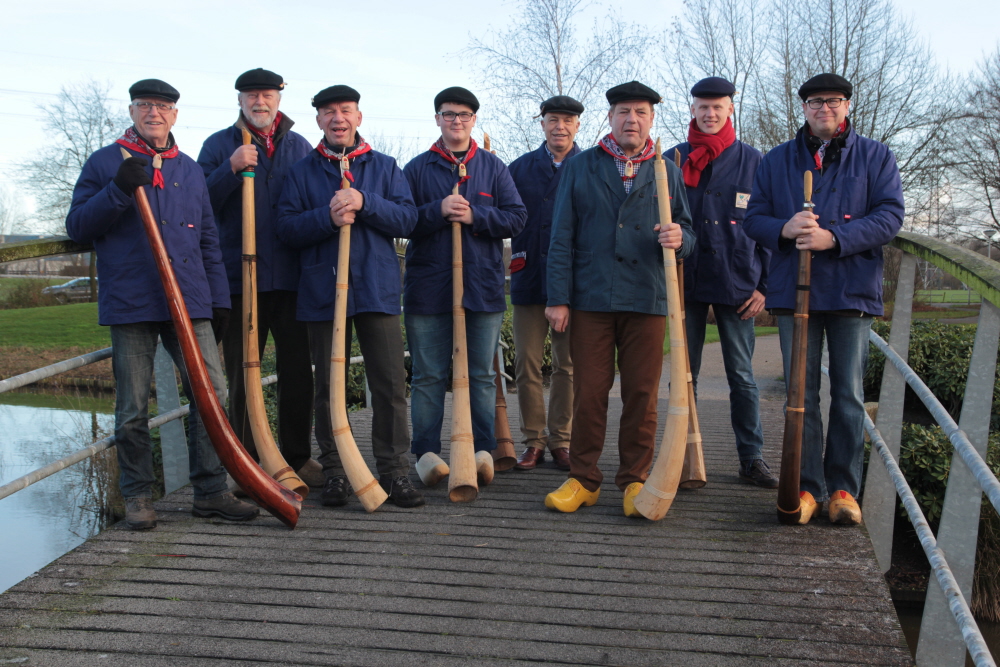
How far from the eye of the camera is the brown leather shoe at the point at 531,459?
4645 millimetres

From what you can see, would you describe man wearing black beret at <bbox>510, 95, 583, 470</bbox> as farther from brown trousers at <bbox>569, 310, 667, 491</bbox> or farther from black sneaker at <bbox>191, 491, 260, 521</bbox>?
black sneaker at <bbox>191, 491, 260, 521</bbox>

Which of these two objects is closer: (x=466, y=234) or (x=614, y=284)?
(x=614, y=284)

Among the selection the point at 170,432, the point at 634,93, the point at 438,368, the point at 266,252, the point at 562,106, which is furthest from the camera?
the point at 562,106

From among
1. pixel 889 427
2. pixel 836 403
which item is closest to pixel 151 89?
pixel 836 403

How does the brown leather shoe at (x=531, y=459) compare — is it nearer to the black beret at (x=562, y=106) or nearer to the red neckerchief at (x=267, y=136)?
the black beret at (x=562, y=106)

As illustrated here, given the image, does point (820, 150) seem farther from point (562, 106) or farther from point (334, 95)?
point (334, 95)

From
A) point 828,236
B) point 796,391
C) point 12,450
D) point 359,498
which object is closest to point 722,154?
point 828,236

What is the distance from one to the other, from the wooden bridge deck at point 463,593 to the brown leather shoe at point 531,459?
0.79 metres

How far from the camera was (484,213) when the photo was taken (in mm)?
4160

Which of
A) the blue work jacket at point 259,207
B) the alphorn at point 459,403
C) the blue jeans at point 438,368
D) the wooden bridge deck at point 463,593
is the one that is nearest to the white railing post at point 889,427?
the wooden bridge deck at point 463,593

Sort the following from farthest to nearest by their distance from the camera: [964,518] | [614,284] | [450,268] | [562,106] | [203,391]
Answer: [562,106] → [450,268] → [614,284] → [203,391] → [964,518]

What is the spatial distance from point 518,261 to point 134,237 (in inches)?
79.4

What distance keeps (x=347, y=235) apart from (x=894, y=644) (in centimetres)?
261

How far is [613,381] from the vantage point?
3.80m
